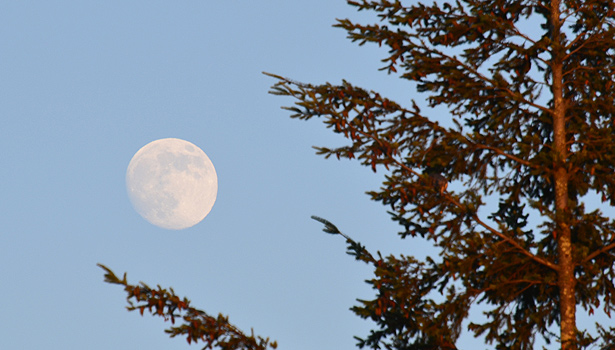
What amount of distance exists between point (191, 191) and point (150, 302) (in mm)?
18009

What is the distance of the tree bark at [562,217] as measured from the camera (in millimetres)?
11500

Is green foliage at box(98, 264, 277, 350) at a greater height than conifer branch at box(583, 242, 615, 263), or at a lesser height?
lesser

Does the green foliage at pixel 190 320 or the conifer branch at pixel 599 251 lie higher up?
the conifer branch at pixel 599 251

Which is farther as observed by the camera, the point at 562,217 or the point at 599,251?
the point at 599,251

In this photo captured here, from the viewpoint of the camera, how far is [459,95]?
1328 cm

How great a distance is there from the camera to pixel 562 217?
11430 millimetres

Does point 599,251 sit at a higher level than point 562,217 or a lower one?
lower

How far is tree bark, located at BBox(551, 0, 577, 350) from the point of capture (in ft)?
37.7

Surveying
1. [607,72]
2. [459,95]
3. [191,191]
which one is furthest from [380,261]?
[191,191]

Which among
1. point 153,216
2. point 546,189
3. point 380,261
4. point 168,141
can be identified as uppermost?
point 168,141

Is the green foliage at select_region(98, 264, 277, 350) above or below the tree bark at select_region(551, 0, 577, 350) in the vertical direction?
below

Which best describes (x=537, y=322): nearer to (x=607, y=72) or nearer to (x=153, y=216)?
(x=607, y=72)

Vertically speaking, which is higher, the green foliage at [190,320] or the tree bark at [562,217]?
the tree bark at [562,217]

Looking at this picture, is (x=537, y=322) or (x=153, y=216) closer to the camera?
(x=537, y=322)
